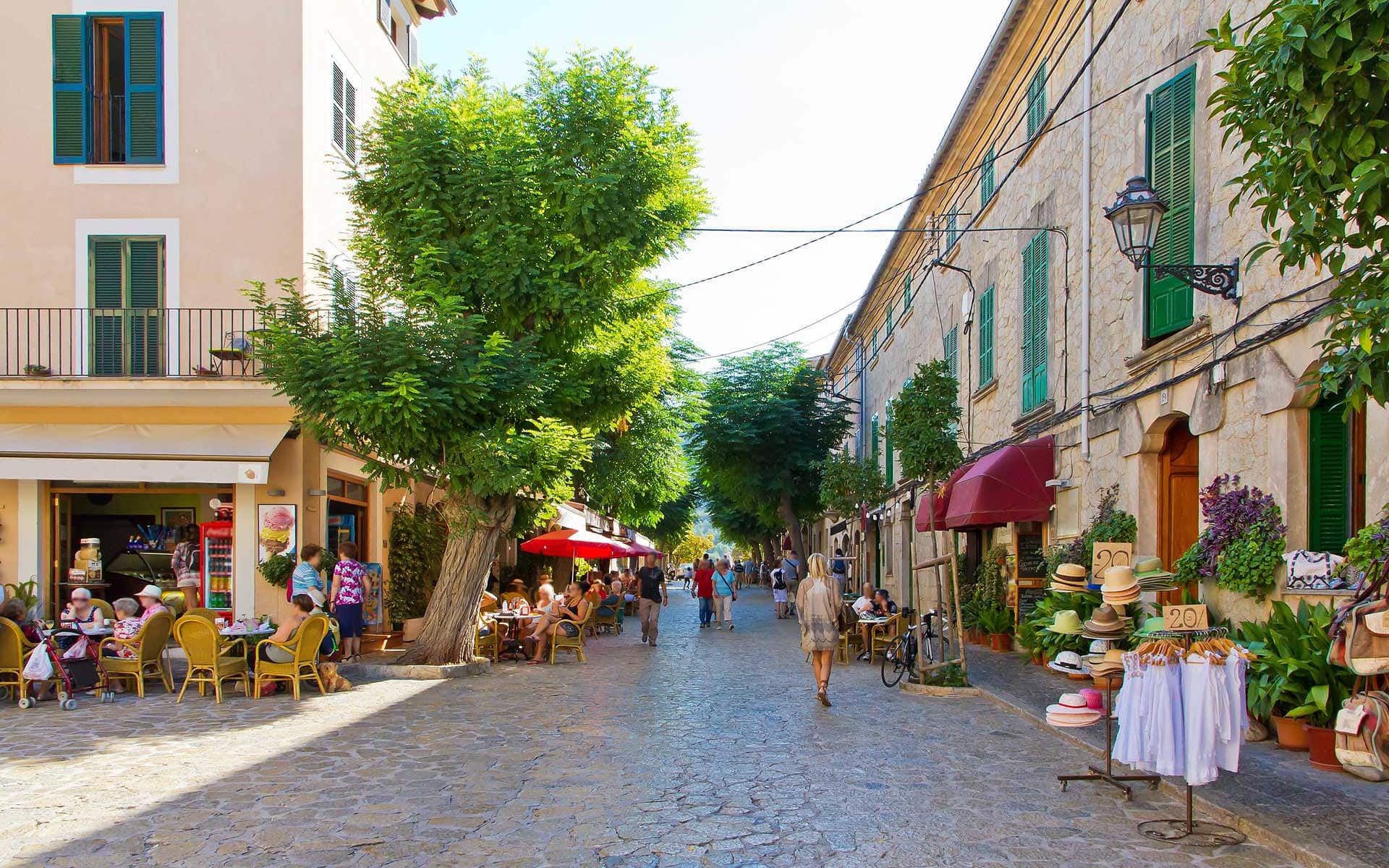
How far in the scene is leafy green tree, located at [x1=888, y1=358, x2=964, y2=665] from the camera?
1295cm

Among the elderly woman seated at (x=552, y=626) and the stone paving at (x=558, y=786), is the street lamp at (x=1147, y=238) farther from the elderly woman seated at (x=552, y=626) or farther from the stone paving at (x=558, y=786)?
the elderly woman seated at (x=552, y=626)

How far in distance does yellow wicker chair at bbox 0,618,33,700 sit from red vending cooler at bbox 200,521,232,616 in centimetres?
375

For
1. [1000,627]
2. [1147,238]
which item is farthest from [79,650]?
[1000,627]

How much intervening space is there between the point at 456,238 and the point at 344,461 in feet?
15.1

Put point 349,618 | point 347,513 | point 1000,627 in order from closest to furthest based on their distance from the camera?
point 349,618 → point 1000,627 → point 347,513

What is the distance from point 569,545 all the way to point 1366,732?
15306 mm

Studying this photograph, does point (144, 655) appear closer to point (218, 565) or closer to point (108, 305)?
point (218, 565)

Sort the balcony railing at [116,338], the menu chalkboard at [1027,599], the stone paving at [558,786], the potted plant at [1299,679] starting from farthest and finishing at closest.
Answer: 1. the menu chalkboard at [1027,599]
2. the balcony railing at [116,338]
3. the potted plant at [1299,679]
4. the stone paving at [558,786]

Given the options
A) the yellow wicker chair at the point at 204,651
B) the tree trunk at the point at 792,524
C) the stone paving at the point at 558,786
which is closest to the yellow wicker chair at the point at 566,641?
the stone paving at the point at 558,786

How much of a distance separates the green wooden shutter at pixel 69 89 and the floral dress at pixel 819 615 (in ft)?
39.3

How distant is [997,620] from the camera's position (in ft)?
54.1

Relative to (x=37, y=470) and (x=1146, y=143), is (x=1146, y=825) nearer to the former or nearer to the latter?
(x=1146, y=143)

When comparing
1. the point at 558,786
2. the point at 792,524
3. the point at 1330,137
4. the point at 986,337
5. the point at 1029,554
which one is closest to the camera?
the point at 1330,137

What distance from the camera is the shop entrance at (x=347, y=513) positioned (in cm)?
1656
